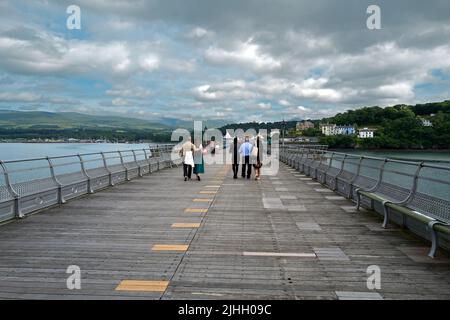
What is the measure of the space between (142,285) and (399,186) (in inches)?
254

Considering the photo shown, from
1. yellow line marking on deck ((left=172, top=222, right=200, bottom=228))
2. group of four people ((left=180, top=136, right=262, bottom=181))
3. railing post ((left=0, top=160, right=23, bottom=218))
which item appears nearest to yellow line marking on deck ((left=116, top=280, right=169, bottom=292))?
yellow line marking on deck ((left=172, top=222, right=200, bottom=228))

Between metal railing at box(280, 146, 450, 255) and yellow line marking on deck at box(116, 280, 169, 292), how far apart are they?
4.26 m

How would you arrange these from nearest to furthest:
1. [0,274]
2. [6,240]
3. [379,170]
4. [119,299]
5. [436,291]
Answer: [119,299], [436,291], [0,274], [6,240], [379,170]

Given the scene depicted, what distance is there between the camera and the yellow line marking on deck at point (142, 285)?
5.04 meters

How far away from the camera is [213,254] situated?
22.0ft

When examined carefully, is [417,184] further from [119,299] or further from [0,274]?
[0,274]

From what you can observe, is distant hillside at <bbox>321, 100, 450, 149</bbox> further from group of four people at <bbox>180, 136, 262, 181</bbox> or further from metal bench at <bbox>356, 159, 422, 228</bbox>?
metal bench at <bbox>356, 159, 422, 228</bbox>

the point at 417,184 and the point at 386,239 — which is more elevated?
the point at 417,184

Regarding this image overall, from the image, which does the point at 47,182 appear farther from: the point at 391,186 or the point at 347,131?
the point at 347,131

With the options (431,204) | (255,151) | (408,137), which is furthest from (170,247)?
(408,137)

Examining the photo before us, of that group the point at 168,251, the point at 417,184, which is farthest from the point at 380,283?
the point at 417,184

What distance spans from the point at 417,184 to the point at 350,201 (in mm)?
4672

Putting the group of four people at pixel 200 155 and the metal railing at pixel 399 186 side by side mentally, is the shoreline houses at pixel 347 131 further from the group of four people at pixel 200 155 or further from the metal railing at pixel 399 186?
the metal railing at pixel 399 186

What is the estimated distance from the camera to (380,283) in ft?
17.4
